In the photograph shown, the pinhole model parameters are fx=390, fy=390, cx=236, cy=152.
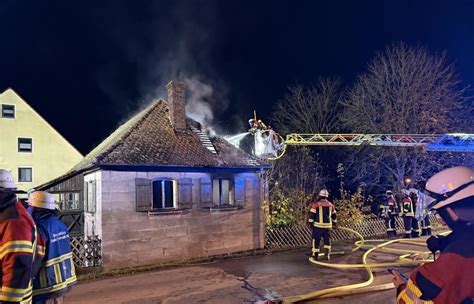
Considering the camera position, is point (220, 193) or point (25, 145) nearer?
point (220, 193)

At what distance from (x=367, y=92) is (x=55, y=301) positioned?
23.3 meters

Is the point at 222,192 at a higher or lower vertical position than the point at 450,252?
lower

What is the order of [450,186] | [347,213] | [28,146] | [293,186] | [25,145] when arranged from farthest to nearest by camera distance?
[28,146] < [25,145] < [293,186] < [347,213] < [450,186]

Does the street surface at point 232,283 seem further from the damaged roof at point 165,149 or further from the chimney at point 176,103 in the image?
the chimney at point 176,103

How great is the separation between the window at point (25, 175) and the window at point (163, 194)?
23.8 m

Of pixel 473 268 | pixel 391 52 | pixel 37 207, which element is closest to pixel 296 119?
pixel 391 52

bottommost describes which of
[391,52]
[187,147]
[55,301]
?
[55,301]

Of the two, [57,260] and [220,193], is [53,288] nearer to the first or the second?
[57,260]

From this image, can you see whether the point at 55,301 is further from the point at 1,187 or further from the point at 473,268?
the point at 473,268

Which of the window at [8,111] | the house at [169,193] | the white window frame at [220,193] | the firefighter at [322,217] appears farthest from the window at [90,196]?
the window at [8,111]

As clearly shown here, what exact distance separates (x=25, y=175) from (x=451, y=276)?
34938 mm

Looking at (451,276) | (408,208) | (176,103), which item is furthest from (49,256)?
(408,208)

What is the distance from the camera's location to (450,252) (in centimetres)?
217

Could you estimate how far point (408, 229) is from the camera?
14.7m
